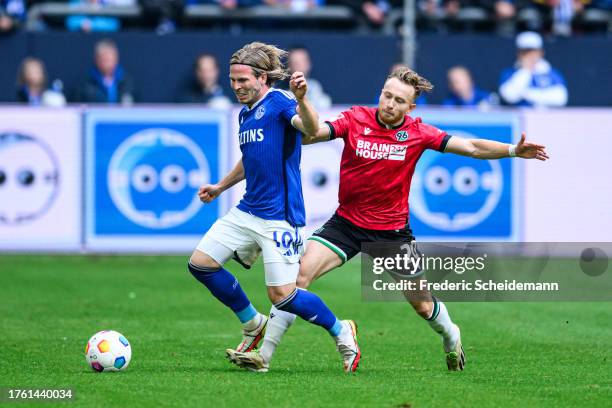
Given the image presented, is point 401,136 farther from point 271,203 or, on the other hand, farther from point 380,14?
point 380,14

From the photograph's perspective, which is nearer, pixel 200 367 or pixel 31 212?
pixel 200 367

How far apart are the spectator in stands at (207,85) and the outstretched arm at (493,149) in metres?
8.13

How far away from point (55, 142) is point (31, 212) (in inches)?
36.4

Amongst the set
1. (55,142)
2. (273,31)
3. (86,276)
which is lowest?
(86,276)

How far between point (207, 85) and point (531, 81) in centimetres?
449

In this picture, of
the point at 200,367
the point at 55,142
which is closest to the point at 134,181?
the point at 55,142

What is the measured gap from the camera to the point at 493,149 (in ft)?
26.3

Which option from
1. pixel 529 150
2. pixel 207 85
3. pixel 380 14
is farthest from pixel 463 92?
pixel 529 150

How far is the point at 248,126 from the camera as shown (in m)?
8.00

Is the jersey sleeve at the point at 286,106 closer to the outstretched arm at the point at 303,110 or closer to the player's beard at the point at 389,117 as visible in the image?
the outstretched arm at the point at 303,110

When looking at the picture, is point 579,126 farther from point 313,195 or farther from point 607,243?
point 313,195

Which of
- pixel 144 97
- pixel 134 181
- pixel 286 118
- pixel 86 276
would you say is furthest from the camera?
pixel 144 97

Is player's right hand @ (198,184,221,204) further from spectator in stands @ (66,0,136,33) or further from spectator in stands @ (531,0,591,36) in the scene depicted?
spectator in stands @ (531,0,591,36)

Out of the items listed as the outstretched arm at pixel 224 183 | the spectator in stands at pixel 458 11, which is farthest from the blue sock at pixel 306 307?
the spectator in stands at pixel 458 11
